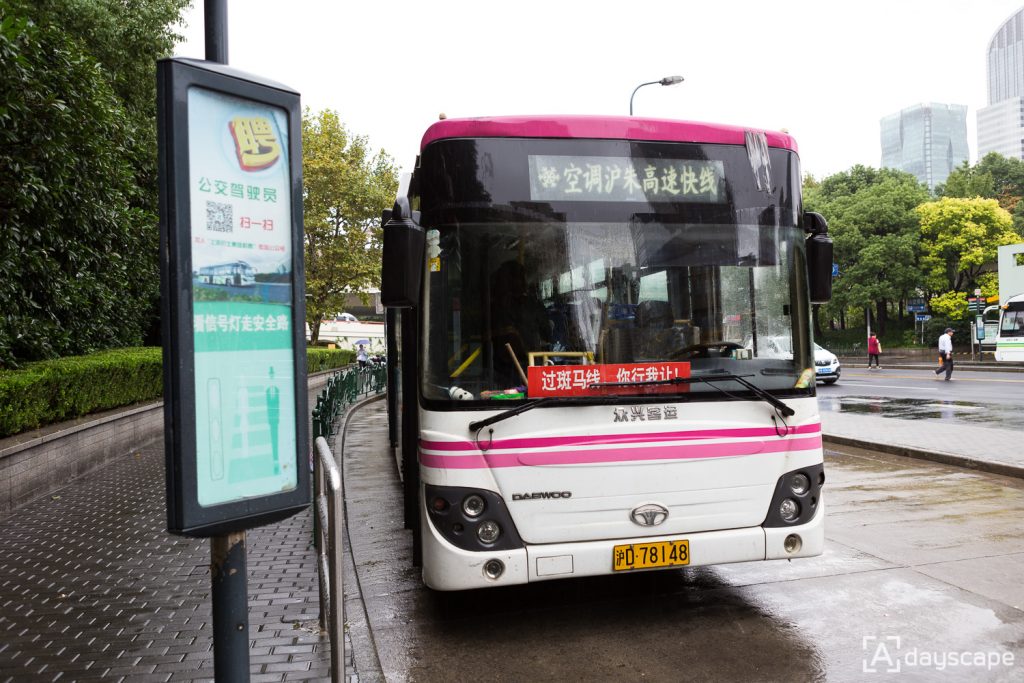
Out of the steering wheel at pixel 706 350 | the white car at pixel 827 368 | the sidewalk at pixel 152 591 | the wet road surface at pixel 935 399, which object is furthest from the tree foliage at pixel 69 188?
the white car at pixel 827 368

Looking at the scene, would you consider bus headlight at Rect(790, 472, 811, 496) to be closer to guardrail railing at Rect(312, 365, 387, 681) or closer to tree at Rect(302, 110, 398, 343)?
guardrail railing at Rect(312, 365, 387, 681)

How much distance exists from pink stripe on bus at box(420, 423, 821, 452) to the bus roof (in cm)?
182

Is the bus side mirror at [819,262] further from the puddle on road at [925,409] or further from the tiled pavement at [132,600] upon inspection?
the puddle on road at [925,409]

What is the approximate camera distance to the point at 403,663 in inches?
187

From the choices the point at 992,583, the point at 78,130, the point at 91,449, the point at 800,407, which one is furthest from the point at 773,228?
the point at 91,449

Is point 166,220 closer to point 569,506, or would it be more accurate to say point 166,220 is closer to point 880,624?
point 569,506

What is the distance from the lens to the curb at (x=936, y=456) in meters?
9.81

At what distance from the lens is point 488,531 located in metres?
4.88

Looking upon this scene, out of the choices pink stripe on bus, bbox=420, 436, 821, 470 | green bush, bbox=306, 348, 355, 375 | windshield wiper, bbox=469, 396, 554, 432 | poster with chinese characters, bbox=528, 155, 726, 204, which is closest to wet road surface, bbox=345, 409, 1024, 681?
pink stripe on bus, bbox=420, 436, 821, 470

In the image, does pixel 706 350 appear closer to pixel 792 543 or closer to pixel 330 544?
pixel 792 543

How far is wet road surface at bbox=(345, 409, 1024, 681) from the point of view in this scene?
180 inches

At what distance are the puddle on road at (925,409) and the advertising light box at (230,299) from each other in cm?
1415

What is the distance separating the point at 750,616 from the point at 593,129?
3.20 m

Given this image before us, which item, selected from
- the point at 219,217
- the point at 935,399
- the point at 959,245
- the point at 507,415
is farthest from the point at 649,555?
the point at 959,245
